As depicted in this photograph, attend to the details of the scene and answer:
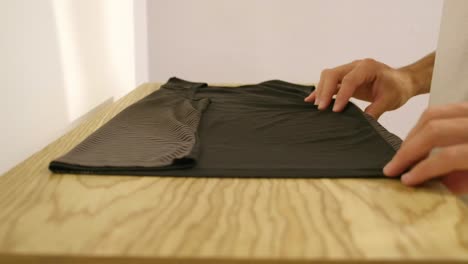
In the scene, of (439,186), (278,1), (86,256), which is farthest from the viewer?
(278,1)

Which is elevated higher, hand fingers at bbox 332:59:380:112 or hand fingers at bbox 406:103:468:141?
hand fingers at bbox 406:103:468:141

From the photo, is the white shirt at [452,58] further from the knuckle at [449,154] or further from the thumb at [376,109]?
the knuckle at [449,154]

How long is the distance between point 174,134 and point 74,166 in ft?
0.46

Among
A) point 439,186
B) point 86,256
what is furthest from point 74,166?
point 439,186

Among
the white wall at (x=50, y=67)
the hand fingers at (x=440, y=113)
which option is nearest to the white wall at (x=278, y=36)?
the white wall at (x=50, y=67)

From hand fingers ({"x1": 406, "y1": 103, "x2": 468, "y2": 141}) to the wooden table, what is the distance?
0.06 metres

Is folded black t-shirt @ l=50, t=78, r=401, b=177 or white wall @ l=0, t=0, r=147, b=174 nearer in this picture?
folded black t-shirt @ l=50, t=78, r=401, b=177

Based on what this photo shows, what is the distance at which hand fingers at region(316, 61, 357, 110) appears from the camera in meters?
0.74

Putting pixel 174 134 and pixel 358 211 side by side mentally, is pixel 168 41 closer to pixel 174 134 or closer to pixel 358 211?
pixel 174 134

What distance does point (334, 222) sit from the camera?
0.34 metres

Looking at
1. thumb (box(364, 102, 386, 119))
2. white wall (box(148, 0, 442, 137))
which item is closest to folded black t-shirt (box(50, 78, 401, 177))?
thumb (box(364, 102, 386, 119))

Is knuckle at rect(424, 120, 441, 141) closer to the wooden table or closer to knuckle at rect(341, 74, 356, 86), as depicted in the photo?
the wooden table

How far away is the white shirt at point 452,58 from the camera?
72 cm

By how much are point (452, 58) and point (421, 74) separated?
0.18m
